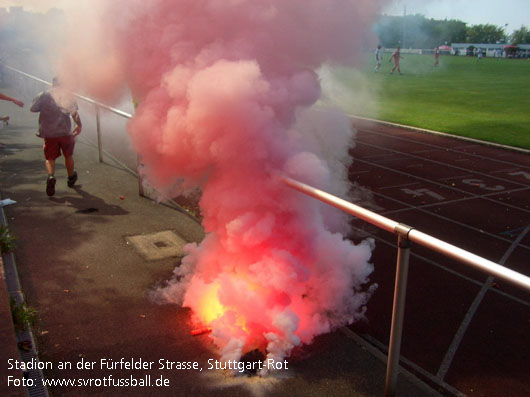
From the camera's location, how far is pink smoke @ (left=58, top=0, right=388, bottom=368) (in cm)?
366

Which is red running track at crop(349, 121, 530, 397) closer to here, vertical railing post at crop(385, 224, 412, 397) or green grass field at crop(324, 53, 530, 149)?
vertical railing post at crop(385, 224, 412, 397)

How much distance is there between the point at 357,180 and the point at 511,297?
5.02 m

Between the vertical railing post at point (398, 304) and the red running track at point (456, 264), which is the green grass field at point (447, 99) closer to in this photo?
the red running track at point (456, 264)

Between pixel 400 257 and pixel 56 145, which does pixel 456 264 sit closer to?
pixel 400 257

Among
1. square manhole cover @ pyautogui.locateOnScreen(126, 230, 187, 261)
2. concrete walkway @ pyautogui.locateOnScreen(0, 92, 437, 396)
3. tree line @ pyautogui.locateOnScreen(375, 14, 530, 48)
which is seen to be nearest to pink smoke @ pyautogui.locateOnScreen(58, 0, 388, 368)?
concrete walkway @ pyautogui.locateOnScreen(0, 92, 437, 396)

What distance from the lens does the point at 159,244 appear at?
5.80 metres

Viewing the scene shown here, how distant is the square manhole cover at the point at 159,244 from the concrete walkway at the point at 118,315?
0.08 feet

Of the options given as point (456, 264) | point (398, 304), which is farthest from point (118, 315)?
point (456, 264)

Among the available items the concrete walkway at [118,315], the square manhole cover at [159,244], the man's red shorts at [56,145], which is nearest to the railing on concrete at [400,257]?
the concrete walkway at [118,315]

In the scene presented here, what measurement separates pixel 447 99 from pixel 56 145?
64.0 feet

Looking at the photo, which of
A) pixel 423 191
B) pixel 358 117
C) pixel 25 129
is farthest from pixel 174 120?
pixel 358 117

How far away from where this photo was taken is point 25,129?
42.8ft

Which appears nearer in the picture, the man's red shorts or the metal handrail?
the metal handrail

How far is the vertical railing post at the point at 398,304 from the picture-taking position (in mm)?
2887
